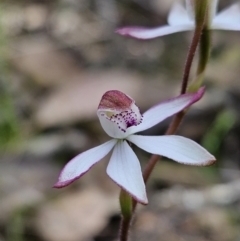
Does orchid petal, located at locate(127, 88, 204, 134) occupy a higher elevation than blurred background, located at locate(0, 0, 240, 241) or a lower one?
higher

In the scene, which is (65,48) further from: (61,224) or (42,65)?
(61,224)

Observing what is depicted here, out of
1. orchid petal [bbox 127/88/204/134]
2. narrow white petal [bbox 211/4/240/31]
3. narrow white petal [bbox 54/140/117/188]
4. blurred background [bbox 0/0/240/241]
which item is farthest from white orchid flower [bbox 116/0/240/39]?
blurred background [bbox 0/0/240/241]

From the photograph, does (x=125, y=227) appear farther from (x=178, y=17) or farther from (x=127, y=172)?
(x=178, y=17)

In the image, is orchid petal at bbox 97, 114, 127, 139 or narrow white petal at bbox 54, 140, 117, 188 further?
orchid petal at bbox 97, 114, 127, 139

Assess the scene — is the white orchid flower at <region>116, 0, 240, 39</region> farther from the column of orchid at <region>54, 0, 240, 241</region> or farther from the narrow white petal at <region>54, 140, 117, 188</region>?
the narrow white petal at <region>54, 140, 117, 188</region>

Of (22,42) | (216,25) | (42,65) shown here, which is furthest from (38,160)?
(22,42)

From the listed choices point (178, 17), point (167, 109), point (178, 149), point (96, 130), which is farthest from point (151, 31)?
point (96, 130)

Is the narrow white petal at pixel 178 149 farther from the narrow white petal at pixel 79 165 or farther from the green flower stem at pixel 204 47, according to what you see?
the green flower stem at pixel 204 47

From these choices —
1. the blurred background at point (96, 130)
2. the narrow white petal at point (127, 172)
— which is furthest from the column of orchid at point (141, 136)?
the blurred background at point (96, 130)
